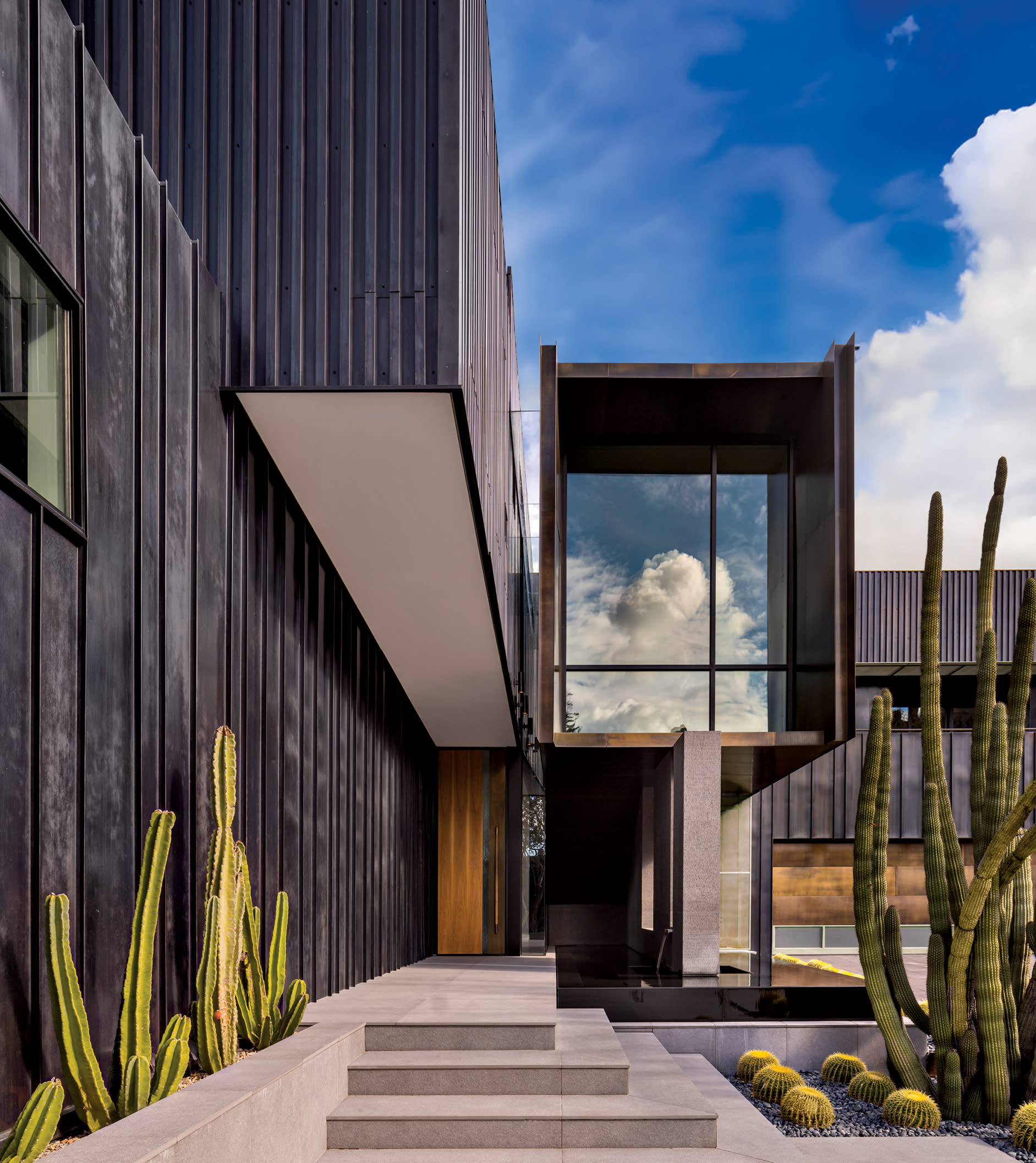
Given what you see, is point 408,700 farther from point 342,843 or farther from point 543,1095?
point 543,1095

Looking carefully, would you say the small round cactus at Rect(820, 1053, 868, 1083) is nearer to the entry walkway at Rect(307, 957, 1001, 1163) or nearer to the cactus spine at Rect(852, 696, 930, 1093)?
the cactus spine at Rect(852, 696, 930, 1093)

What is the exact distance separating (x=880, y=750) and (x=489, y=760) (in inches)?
288

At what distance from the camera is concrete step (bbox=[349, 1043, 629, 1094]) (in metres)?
4.98

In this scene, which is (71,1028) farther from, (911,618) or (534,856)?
(911,618)

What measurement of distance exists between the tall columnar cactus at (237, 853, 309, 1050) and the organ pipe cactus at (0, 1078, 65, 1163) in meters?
1.50

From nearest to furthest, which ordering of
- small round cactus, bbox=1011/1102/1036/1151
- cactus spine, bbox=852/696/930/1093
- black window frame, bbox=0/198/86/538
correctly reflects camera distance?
1. black window frame, bbox=0/198/86/538
2. small round cactus, bbox=1011/1102/1036/1151
3. cactus spine, bbox=852/696/930/1093

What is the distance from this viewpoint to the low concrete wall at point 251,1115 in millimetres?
2832

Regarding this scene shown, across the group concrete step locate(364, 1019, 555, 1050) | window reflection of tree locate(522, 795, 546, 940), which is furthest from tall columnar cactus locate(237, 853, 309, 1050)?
window reflection of tree locate(522, 795, 546, 940)

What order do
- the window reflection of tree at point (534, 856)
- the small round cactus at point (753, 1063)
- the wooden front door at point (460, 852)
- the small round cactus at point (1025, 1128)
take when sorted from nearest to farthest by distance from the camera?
the small round cactus at point (1025, 1128) < the small round cactus at point (753, 1063) < the wooden front door at point (460, 852) < the window reflection of tree at point (534, 856)

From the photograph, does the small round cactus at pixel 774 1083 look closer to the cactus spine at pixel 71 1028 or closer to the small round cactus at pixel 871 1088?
the small round cactus at pixel 871 1088

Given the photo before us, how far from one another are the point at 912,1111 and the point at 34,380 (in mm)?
6053

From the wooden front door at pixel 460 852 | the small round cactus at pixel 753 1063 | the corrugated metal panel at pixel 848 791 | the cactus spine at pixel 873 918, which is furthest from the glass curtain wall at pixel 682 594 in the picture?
the corrugated metal panel at pixel 848 791

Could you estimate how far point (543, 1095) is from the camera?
5.01 m

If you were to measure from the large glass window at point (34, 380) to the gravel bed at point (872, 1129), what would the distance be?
4893mm
